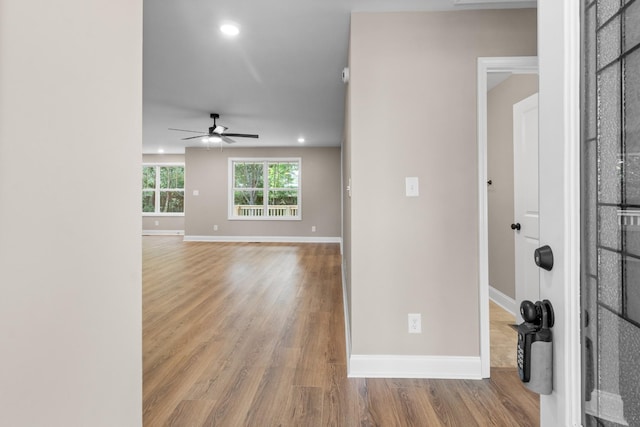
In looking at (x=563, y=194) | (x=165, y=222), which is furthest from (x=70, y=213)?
(x=165, y=222)

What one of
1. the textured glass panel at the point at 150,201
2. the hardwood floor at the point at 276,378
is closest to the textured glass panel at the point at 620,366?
the hardwood floor at the point at 276,378

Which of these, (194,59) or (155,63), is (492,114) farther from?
(155,63)

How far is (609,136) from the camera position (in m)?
0.50

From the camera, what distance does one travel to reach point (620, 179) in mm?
483

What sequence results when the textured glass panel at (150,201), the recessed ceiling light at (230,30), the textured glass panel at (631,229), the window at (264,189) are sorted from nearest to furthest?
the textured glass panel at (631,229), the recessed ceiling light at (230,30), the window at (264,189), the textured glass panel at (150,201)

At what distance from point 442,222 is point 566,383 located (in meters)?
1.62

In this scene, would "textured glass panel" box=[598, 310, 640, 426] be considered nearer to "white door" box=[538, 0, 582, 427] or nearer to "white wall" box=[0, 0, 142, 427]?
"white door" box=[538, 0, 582, 427]

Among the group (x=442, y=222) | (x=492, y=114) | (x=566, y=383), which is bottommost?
(x=566, y=383)

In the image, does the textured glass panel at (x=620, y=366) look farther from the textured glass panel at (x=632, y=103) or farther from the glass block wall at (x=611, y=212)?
the textured glass panel at (x=632, y=103)

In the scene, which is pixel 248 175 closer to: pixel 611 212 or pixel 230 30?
pixel 230 30

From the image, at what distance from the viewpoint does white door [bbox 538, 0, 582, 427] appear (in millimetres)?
548

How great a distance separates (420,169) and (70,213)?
184 cm

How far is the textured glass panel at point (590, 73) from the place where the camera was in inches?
20.7

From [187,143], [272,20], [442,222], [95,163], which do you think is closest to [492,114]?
[442,222]
